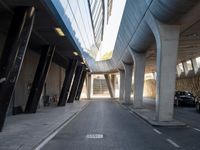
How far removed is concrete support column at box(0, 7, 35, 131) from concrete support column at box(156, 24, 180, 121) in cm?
719

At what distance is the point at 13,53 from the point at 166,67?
27.4 feet

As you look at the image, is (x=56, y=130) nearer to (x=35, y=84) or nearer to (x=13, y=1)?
(x=13, y=1)

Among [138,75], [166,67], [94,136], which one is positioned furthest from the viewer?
[138,75]

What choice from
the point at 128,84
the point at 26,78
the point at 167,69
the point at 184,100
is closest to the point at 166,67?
the point at 167,69

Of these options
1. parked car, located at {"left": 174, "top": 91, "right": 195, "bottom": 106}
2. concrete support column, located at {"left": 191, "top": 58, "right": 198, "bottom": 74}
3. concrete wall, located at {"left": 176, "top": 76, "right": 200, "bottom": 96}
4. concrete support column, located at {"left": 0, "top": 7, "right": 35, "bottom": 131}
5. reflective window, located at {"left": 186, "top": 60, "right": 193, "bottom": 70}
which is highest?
reflective window, located at {"left": 186, "top": 60, "right": 193, "bottom": 70}

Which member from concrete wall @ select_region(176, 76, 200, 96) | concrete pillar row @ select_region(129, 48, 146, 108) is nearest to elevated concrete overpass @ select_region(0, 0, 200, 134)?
concrete pillar row @ select_region(129, 48, 146, 108)

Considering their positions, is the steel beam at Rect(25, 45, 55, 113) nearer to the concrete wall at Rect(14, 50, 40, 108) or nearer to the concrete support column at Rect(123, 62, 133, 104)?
the concrete wall at Rect(14, 50, 40, 108)

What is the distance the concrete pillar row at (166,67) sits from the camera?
69.4 ft

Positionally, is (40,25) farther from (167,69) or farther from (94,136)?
(94,136)

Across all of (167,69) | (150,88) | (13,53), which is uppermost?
(150,88)

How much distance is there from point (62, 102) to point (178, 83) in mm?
37851

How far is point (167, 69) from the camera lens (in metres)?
21.4

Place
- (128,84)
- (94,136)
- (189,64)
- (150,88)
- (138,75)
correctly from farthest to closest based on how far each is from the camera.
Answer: (150,88), (189,64), (128,84), (138,75), (94,136)

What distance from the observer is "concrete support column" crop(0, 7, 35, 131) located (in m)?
16.3
